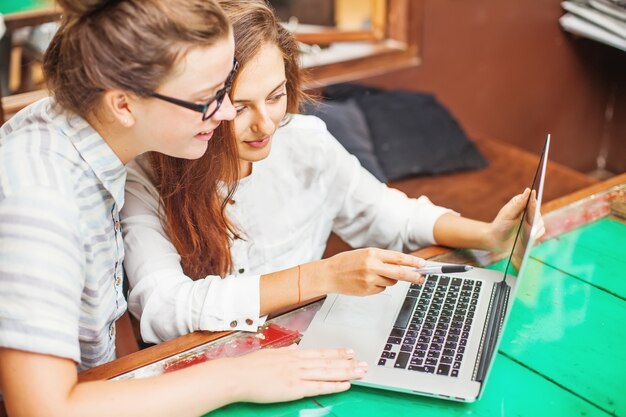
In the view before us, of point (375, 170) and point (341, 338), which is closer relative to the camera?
point (341, 338)

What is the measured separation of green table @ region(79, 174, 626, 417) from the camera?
97cm

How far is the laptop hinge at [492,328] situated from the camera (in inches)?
39.5

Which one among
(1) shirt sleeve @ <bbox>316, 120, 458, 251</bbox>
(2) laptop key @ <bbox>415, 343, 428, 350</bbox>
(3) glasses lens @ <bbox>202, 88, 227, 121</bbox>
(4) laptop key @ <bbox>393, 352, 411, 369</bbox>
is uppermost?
(3) glasses lens @ <bbox>202, 88, 227, 121</bbox>

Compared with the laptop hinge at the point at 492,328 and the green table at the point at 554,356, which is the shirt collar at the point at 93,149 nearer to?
the green table at the point at 554,356

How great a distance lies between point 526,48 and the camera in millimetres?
3098

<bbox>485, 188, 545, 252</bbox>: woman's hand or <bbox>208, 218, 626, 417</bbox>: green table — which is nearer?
<bbox>208, 218, 626, 417</bbox>: green table

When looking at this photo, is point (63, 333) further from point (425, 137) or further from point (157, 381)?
point (425, 137)

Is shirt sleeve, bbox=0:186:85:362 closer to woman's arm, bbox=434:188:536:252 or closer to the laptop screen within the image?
the laptop screen

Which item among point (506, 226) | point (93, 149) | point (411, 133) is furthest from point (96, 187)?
point (411, 133)

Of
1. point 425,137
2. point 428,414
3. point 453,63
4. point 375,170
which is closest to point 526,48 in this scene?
point 453,63

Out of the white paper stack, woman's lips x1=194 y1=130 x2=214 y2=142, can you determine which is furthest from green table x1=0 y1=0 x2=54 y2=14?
the white paper stack

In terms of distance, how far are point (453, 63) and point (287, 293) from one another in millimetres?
2002

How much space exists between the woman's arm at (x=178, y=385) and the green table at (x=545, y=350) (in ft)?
0.09

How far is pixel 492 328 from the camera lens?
1094mm
